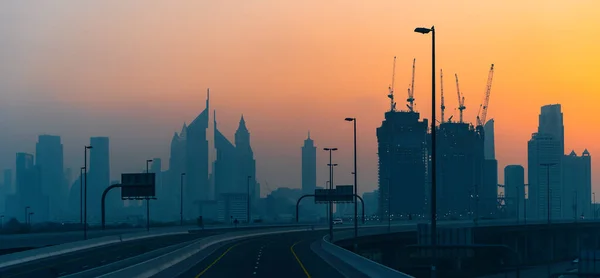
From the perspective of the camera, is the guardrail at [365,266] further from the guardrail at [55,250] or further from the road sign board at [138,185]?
→ the road sign board at [138,185]

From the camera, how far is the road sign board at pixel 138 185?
12012 centimetres

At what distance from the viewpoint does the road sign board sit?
394 ft

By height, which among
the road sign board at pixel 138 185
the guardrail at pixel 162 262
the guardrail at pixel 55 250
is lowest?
the guardrail at pixel 55 250

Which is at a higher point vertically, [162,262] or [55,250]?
[162,262]

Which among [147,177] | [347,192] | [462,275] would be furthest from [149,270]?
[347,192]

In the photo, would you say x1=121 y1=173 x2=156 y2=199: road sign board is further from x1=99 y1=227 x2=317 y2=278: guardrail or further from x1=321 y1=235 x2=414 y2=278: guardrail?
x1=321 y1=235 x2=414 y2=278: guardrail

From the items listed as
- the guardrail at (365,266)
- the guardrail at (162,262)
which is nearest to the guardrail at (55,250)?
the guardrail at (162,262)

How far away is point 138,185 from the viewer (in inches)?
4722

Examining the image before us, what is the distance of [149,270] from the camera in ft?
158

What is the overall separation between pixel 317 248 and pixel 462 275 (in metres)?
16.3

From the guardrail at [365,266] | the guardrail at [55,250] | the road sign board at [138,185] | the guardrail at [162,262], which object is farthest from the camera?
the road sign board at [138,185]

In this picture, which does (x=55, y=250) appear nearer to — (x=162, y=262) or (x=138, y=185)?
(x=162, y=262)

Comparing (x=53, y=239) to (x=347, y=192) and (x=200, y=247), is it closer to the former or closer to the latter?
(x=200, y=247)

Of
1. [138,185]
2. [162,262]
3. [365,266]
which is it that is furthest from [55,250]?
[138,185]
